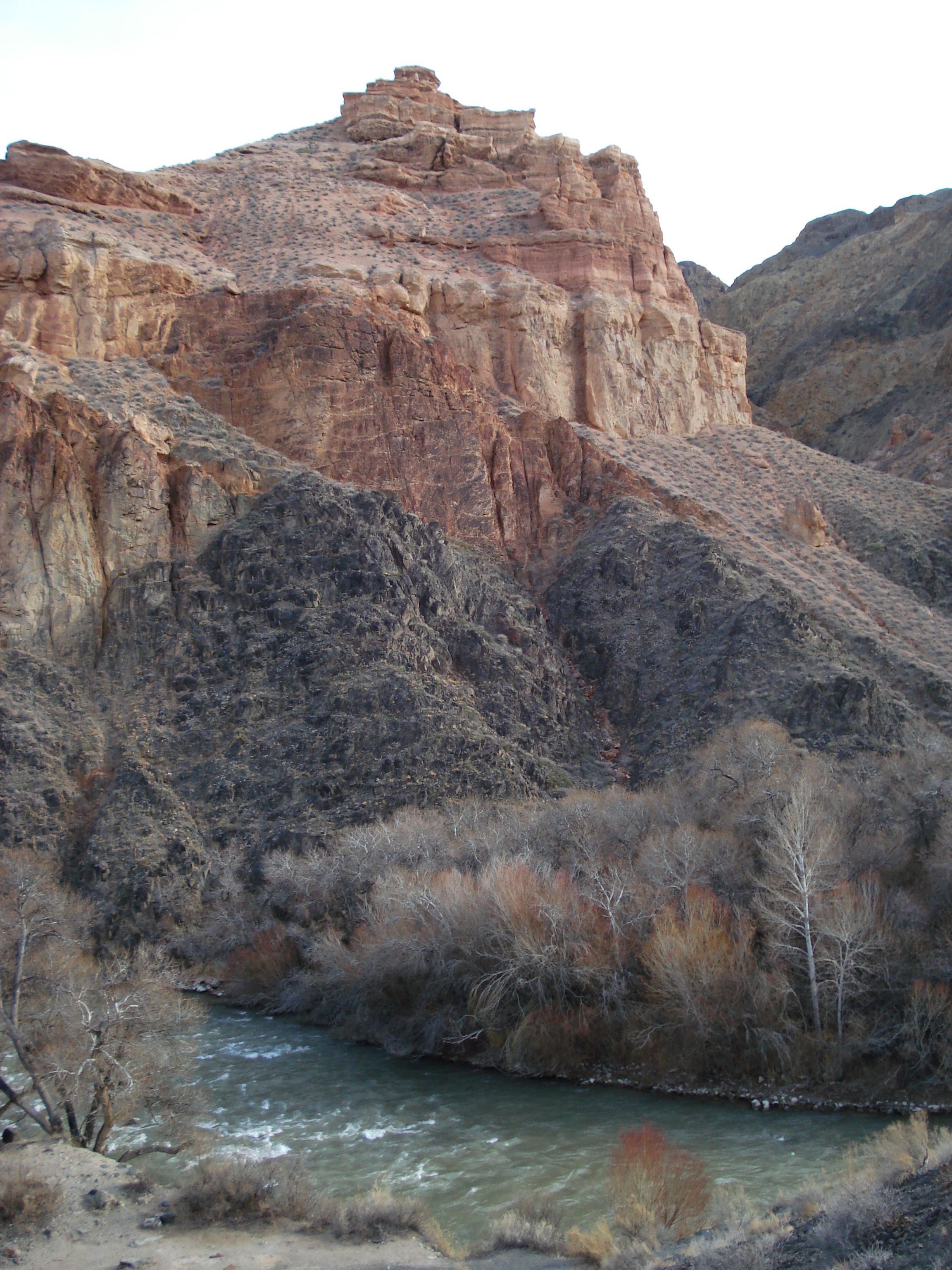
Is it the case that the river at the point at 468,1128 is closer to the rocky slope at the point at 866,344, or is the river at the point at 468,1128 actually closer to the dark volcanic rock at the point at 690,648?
the dark volcanic rock at the point at 690,648

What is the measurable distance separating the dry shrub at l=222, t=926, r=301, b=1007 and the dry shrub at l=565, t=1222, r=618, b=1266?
19.3 metres

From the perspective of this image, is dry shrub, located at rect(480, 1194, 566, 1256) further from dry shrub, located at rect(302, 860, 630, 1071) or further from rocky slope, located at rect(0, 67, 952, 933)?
rocky slope, located at rect(0, 67, 952, 933)

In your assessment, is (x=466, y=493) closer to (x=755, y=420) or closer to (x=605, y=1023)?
(x=605, y=1023)

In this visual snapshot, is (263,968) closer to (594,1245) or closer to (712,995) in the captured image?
(712,995)

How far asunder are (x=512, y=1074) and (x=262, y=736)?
1920 cm

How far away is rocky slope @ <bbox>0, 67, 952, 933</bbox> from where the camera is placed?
42156mm

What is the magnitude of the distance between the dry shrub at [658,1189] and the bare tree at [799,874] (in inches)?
306

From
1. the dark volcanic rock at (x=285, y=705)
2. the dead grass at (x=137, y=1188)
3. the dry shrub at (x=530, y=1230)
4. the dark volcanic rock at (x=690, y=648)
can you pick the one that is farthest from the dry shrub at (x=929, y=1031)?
the dark volcanic rock at (x=285, y=705)

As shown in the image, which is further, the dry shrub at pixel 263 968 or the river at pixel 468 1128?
the dry shrub at pixel 263 968

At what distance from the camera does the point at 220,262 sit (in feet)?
205

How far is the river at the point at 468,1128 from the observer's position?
20.6 meters

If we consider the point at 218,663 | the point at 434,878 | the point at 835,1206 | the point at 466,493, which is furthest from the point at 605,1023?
the point at 466,493

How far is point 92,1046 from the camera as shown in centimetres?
1981

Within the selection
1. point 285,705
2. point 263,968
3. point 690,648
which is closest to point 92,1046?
point 263,968
